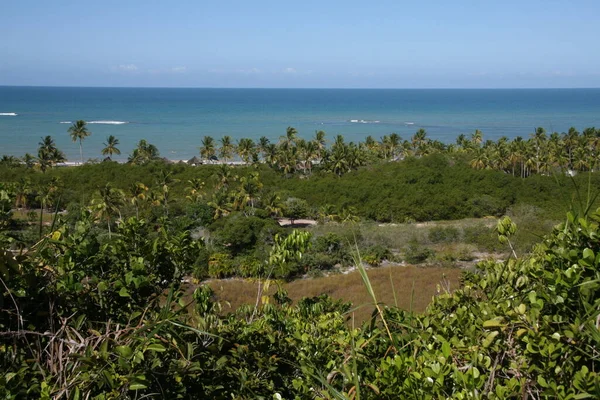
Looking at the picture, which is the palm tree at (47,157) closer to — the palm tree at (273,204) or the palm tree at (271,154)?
the palm tree at (271,154)

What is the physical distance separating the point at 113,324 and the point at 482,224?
35.5 meters

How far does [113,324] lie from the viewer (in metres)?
2.79

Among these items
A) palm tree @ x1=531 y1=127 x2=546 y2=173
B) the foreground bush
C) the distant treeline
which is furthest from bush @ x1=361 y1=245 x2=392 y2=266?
the foreground bush

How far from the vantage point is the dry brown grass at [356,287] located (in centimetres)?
2309

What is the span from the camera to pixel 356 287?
25656 millimetres

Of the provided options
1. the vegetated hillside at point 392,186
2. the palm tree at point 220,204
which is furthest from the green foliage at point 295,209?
the palm tree at point 220,204

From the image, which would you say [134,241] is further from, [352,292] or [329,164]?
[329,164]

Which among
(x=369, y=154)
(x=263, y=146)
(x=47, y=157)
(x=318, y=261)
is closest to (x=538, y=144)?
(x=369, y=154)

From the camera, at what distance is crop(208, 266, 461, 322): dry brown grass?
23094 millimetres

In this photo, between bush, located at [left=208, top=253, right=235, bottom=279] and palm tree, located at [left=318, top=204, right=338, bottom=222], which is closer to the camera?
bush, located at [left=208, top=253, right=235, bottom=279]

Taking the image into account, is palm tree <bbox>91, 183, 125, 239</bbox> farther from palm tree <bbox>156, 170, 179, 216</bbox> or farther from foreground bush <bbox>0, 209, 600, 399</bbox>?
foreground bush <bbox>0, 209, 600, 399</bbox>

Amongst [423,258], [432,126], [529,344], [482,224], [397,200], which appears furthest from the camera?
[432,126]

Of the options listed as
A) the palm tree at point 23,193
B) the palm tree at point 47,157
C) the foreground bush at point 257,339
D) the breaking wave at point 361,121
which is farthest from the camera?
the breaking wave at point 361,121

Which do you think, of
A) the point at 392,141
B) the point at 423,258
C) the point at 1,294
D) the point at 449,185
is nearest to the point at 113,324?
the point at 1,294
